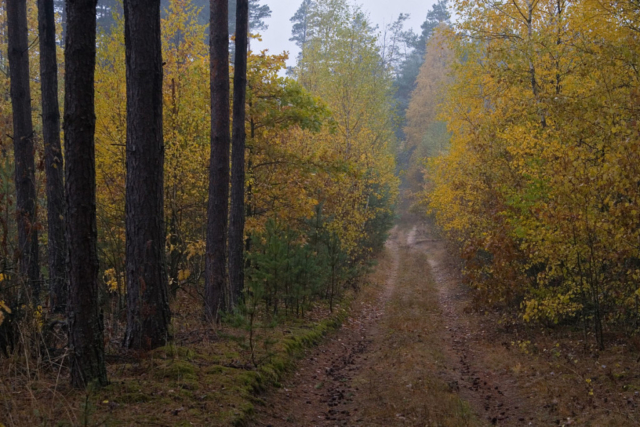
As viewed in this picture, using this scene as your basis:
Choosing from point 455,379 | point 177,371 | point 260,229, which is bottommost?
point 455,379

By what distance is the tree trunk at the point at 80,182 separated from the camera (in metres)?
4.65

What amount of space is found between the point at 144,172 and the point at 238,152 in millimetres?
4349

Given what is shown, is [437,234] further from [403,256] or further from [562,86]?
[562,86]

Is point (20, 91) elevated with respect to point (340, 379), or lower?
elevated

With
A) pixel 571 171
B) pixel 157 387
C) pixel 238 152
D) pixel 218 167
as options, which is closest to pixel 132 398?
pixel 157 387

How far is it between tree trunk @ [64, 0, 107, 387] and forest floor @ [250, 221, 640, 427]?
7.74 feet

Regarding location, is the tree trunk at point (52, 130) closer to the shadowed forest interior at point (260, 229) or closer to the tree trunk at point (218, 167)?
Answer: the shadowed forest interior at point (260, 229)

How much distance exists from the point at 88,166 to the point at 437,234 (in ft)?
112

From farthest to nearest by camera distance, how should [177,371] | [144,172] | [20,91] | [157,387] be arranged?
[20,91], [144,172], [177,371], [157,387]

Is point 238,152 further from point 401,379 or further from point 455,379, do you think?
point 455,379

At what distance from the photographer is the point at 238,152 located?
1077 centimetres

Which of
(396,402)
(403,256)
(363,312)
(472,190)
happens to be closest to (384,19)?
(403,256)

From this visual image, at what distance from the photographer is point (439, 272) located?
25781mm

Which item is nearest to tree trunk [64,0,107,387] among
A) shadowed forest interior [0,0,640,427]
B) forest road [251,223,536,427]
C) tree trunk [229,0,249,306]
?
shadowed forest interior [0,0,640,427]
